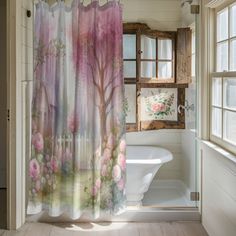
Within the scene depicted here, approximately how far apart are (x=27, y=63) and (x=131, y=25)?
1.41m

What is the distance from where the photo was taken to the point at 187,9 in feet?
13.3

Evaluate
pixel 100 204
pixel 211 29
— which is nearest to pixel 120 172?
pixel 100 204

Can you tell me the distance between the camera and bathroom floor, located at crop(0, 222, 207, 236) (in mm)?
3383

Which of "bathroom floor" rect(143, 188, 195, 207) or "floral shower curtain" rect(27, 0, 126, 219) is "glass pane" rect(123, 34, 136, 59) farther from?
"bathroom floor" rect(143, 188, 195, 207)

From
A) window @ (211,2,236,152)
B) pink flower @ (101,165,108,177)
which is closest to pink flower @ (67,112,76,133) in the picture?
pink flower @ (101,165,108,177)

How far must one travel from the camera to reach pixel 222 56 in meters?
3.23

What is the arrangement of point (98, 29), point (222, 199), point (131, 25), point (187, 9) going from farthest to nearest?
point (131, 25) < point (187, 9) < point (98, 29) < point (222, 199)

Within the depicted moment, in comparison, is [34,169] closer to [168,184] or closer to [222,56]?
[168,184]

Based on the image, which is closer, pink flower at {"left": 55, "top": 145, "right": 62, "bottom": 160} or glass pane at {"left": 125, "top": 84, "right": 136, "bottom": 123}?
pink flower at {"left": 55, "top": 145, "right": 62, "bottom": 160}

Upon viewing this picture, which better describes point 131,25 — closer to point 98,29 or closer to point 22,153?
point 98,29

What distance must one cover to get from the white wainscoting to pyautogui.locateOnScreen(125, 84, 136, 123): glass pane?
1.20 m

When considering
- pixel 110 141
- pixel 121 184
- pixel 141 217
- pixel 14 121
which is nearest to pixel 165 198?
pixel 141 217

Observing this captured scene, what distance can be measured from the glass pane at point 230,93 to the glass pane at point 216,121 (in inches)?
8.4

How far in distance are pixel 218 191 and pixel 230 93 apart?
0.76 meters
